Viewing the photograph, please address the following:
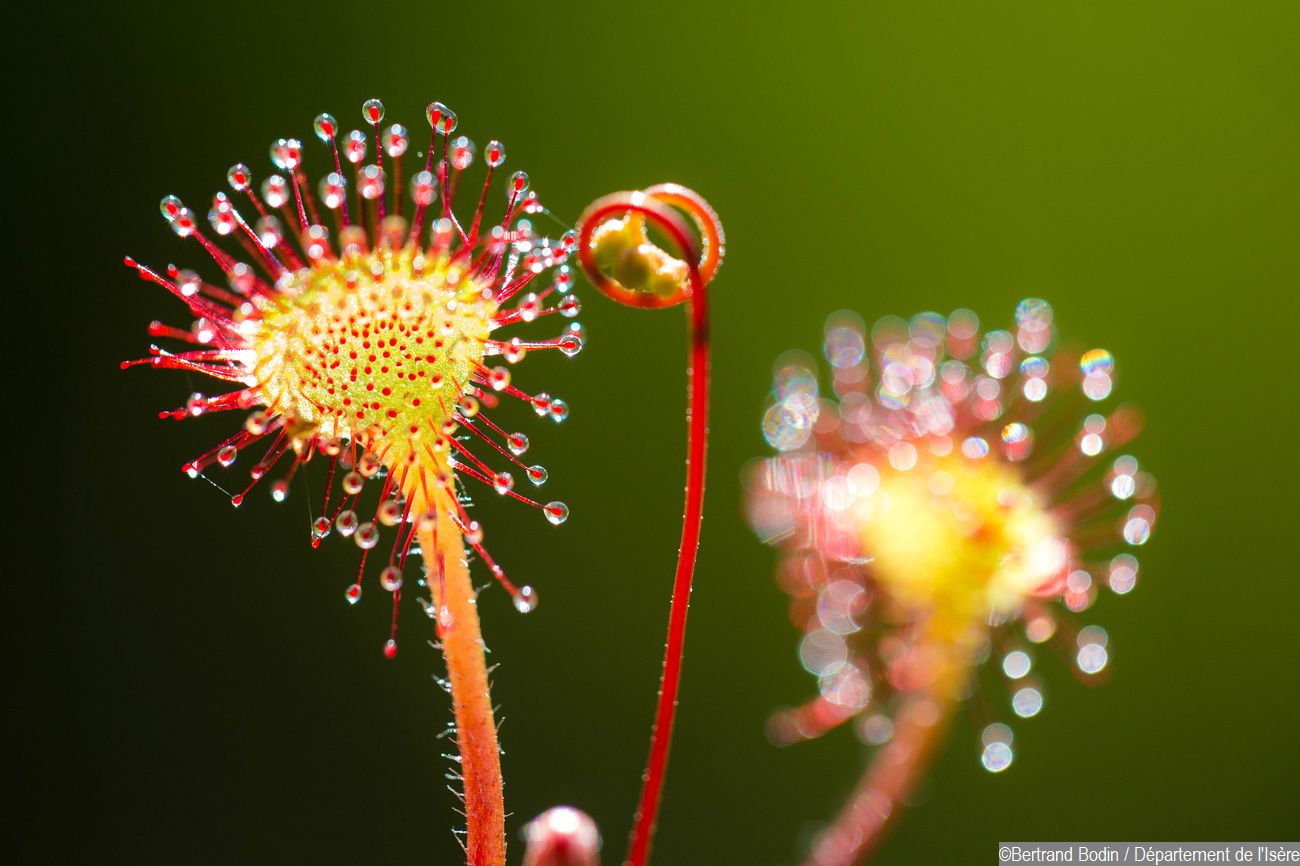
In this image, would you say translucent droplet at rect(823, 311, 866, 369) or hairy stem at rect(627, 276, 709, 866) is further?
translucent droplet at rect(823, 311, 866, 369)

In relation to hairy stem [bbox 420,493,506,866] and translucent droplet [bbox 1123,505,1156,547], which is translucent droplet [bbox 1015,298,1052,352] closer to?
translucent droplet [bbox 1123,505,1156,547]

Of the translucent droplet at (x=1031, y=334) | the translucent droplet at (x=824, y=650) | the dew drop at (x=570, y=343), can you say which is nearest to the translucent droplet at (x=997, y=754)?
the translucent droplet at (x=824, y=650)

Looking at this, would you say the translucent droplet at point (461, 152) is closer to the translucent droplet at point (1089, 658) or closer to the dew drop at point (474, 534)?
the dew drop at point (474, 534)

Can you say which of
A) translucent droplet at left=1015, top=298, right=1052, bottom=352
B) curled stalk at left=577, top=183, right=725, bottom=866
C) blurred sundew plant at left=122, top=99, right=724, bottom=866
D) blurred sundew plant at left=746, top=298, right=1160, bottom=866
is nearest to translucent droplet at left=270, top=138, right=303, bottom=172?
blurred sundew plant at left=122, top=99, right=724, bottom=866

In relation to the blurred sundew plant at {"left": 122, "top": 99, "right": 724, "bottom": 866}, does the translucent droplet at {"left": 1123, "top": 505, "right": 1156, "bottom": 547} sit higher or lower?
lower

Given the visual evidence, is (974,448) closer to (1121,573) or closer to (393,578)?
(1121,573)

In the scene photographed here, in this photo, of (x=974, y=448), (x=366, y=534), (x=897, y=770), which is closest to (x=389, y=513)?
(x=366, y=534)
